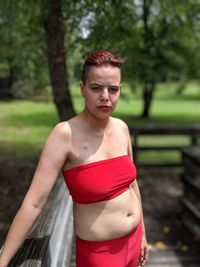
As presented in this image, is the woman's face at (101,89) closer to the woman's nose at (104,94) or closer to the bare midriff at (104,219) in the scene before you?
the woman's nose at (104,94)

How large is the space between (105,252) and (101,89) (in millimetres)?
721

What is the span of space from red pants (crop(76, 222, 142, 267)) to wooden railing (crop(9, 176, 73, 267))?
0.52ft

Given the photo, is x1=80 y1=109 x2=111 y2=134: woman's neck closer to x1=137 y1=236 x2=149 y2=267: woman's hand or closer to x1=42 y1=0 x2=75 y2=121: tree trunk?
x1=137 y1=236 x2=149 y2=267: woman's hand

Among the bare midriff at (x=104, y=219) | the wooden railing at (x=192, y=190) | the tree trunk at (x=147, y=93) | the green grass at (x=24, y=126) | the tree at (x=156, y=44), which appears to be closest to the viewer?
the bare midriff at (x=104, y=219)

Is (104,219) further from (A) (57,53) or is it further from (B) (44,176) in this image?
(A) (57,53)

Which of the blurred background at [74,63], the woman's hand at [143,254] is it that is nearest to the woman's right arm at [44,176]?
the woman's hand at [143,254]

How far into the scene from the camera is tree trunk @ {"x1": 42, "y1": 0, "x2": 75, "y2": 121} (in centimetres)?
665

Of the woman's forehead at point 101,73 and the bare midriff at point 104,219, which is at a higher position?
the woman's forehead at point 101,73

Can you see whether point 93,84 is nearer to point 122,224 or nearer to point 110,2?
point 122,224

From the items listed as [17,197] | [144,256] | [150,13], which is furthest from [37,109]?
[144,256]

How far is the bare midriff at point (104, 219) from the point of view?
82.4 inches

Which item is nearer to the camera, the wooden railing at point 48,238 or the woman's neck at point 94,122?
the wooden railing at point 48,238

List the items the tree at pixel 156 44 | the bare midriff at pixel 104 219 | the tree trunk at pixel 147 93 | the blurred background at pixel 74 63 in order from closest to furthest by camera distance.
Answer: the bare midriff at pixel 104 219, the blurred background at pixel 74 63, the tree at pixel 156 44, the tree trunk at pixel 147 93

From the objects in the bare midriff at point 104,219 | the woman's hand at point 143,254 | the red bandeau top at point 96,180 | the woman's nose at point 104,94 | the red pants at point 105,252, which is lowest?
the woman's hand at point 143,254
